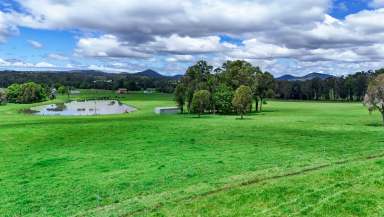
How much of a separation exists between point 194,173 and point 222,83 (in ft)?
263

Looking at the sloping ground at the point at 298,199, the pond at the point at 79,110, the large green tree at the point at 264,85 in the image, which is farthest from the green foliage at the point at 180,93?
the sloping ground at the point at 298,199

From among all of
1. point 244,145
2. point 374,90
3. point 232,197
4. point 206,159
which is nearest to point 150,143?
point 244,145

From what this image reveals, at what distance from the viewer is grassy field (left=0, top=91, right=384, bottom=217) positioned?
50.8 ft

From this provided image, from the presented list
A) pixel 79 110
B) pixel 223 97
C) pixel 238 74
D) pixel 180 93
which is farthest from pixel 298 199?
pixel 79 110

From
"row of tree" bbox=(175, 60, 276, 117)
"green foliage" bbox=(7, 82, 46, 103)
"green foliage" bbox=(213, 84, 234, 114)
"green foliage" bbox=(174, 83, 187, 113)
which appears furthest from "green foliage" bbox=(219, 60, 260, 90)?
"green foliage" bbox=(7, 82, 46, 103)

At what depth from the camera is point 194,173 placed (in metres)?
24.8

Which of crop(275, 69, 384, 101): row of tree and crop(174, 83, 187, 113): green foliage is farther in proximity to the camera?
crop(275, 69, 384, 101): row of tree

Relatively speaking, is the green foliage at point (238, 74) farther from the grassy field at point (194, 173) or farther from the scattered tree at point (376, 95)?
the grassy field at point (194, 173)

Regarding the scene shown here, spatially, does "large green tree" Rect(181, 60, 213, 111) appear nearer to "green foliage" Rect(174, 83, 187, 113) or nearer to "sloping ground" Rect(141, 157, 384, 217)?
"green foliage" Rect(174, 83, 187, 113)

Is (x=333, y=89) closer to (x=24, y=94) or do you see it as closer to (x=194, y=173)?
(x=24, y=94)

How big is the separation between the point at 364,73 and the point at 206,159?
18456cm

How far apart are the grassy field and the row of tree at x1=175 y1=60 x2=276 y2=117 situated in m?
48.6

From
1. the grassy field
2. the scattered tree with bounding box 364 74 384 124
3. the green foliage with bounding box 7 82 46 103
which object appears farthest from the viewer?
the green foliage with bounding box 7 82 46 103

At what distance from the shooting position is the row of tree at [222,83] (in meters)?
98.2
